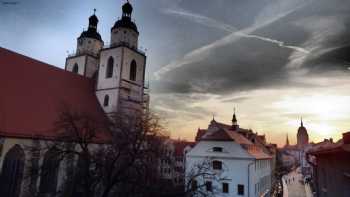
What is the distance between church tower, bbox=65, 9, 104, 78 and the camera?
29.4 meters

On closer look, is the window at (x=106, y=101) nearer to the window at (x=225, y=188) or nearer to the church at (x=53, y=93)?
the church at (x=53, y=93)

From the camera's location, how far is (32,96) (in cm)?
1836

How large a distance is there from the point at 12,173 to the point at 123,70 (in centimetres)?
1423

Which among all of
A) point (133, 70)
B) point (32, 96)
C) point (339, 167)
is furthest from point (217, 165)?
point (339, 167)

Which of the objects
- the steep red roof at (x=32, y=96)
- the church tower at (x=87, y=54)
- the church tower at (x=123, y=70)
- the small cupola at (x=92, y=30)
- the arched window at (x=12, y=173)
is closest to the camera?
the arched window at (x=12, y=173)

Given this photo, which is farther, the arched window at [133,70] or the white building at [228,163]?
the arched window at [133,70]

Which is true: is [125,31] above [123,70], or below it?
above

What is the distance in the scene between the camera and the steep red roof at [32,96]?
1583cm

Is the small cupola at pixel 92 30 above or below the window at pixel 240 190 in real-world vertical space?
above

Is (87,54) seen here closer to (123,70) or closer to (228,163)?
(123,70)

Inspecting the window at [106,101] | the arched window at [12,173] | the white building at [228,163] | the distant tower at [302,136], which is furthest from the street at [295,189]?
the distant tower at [302,136]

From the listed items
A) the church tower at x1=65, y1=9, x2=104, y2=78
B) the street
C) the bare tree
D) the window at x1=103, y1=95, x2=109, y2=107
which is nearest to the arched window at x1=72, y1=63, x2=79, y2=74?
the church tower at x1=65, y1=9, x2=104, y2=78

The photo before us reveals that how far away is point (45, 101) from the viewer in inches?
747

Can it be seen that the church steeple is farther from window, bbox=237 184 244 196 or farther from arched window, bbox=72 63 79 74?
window, bbox=237 184 244 196
